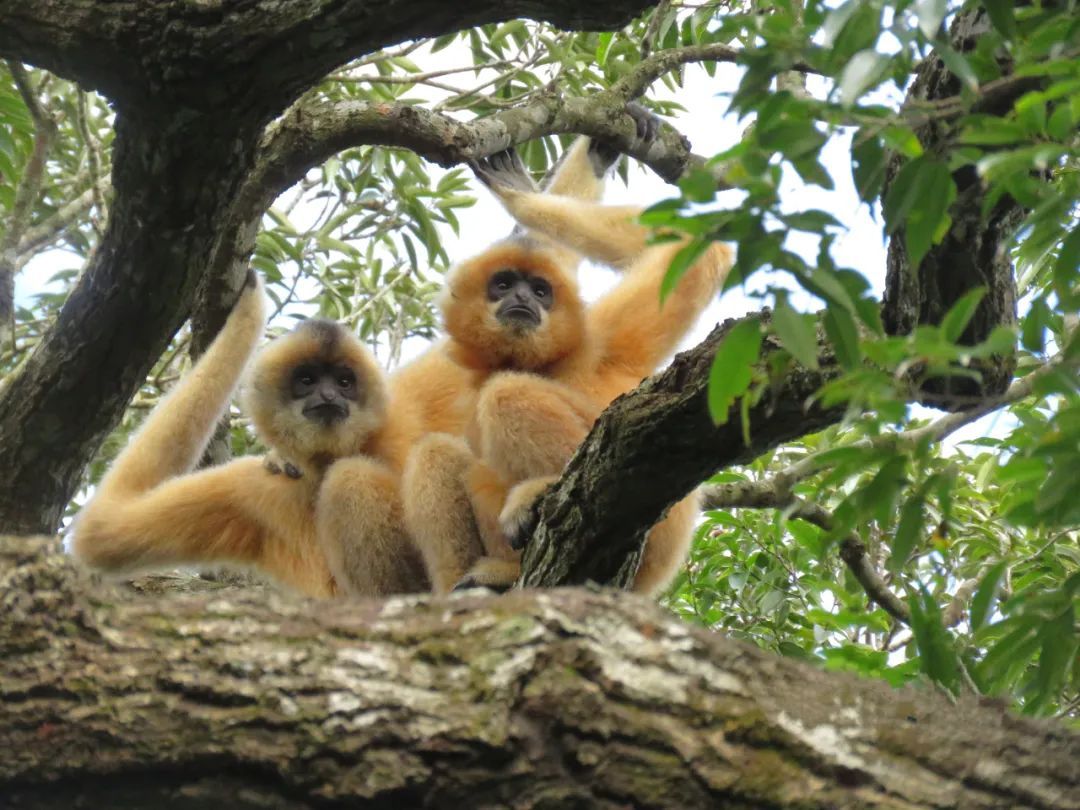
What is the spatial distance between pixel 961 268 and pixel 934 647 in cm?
139

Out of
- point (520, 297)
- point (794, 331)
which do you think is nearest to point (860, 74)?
point (794, 331)

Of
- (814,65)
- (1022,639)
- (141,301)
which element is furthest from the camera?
(141,301)

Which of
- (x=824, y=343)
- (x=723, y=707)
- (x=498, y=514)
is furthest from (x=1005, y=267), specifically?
(x=498, y=514)

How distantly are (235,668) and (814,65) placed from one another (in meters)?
2.19

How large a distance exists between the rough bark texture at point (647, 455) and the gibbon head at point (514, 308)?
1.93 m

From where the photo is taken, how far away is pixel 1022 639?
3912 millimetres

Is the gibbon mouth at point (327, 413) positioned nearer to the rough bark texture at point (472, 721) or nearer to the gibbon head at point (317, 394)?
the gibbon head at point (317, 394)

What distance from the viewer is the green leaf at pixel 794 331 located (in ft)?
9.30

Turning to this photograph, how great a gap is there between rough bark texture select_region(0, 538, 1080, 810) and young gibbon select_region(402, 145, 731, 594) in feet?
8.58

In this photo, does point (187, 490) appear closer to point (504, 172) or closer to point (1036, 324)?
point (504, 172)

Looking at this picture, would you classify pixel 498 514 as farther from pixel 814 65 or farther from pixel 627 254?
pixel 814 65

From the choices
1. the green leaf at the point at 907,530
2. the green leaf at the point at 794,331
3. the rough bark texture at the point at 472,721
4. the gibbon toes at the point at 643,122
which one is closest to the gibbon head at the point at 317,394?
the gibbon toes at the point at 643,122

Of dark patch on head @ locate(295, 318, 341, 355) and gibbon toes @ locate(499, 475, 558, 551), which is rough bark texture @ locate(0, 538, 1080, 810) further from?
dark patch on head @ locate(295, 318, 341, 355)

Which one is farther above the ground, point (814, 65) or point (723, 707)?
point (814, 65)
